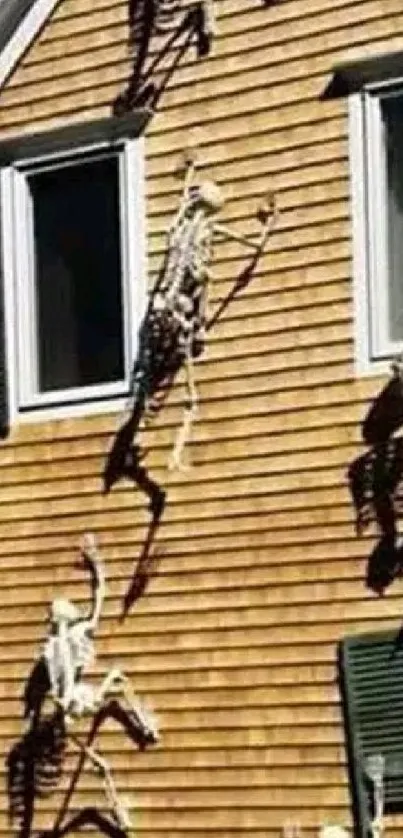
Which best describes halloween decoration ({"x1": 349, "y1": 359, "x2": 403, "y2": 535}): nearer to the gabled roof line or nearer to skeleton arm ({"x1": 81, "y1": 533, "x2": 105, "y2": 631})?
skeleton arm ({"x1": 81, "y1": 533, "x2": 105, "y2": 631})

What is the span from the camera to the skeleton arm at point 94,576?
12.3m

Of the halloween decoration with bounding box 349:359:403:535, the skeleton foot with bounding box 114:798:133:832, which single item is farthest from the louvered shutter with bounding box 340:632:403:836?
the skeleton foot with bounding box 114:798:133:832

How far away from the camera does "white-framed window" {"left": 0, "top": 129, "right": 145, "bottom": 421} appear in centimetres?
1248

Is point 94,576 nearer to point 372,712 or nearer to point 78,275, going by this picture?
point 78,275

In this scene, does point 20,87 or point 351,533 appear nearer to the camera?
point 351,533

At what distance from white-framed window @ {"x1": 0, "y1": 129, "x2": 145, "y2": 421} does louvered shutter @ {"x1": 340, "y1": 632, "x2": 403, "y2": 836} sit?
1.89m

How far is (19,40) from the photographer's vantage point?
13.1 m

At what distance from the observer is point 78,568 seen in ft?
41.0

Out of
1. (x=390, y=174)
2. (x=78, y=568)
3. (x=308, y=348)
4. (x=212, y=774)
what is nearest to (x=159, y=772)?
(x=212, y=774)

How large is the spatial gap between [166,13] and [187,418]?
1.87m

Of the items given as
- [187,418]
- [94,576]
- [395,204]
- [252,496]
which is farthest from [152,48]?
[94,576]

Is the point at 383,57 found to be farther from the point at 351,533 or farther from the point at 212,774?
the point at 212,774

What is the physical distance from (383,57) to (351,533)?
199 cm

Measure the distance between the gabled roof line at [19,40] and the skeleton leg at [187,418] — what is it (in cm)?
193
